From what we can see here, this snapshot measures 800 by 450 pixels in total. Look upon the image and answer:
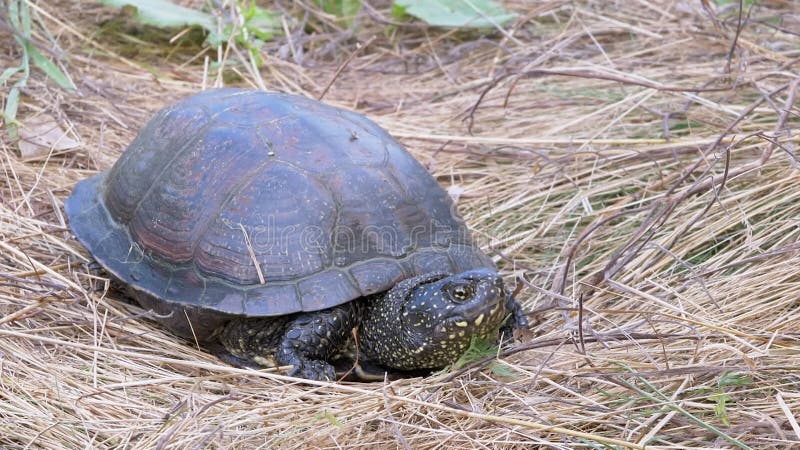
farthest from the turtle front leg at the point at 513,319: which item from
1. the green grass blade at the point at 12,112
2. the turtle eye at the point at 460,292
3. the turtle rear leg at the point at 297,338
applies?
the green grass blade at the point at 12,112

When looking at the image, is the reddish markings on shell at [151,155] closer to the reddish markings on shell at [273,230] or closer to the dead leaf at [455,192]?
the reddish markings on shell at [273,230]

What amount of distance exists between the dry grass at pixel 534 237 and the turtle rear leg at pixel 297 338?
0.09 m

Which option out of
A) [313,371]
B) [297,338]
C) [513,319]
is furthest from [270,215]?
A: [513,319]

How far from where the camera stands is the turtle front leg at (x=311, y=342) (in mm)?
2781

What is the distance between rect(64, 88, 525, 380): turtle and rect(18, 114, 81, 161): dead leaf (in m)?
0.92

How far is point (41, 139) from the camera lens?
4.06 metres

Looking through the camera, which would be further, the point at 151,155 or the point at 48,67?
the point at 48,67

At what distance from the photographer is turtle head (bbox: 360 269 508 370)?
2.60 metres

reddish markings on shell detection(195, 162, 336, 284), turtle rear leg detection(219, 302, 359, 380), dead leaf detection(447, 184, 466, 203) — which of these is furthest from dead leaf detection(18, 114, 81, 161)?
dead leaf detection(447, 184, 466, 203)

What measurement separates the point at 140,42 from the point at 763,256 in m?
4.04

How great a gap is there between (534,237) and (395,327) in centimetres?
106

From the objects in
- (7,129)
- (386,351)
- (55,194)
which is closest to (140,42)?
(7,129)

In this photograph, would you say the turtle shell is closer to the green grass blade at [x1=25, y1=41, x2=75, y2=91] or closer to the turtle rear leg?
the turtle rear leg

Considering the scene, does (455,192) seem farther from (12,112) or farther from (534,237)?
(12,112)
